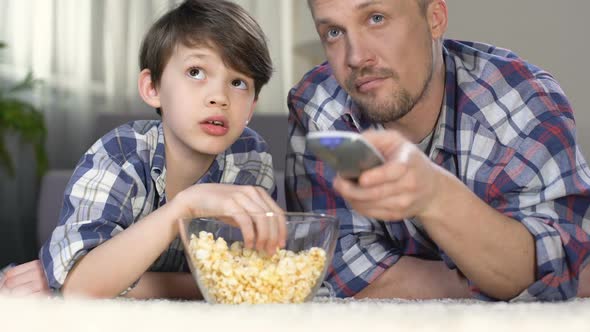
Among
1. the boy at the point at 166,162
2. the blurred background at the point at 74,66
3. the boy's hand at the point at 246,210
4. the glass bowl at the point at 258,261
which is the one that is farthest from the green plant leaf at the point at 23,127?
the glass bowl at the point at 258,261

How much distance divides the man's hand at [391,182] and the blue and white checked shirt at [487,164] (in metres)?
0.39

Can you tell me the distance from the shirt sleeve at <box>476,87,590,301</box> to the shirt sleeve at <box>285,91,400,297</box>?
232mm

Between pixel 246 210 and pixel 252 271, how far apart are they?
100 millimetres

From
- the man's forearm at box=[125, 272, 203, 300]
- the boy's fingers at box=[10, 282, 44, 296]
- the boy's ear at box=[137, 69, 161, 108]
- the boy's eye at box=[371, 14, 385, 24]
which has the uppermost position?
the boy's eye at box=[371, 14, 385, 24]

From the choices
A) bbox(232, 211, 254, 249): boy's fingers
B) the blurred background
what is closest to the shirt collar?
bbox(232, 211, 254, 249): boy's fingers

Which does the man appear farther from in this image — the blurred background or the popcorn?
the blurred background

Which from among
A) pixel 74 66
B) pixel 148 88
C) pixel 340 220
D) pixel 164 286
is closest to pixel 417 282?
pixel 340 220

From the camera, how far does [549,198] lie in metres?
1.17

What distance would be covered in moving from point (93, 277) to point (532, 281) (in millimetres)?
640

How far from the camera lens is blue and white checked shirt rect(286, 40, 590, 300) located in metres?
1.13

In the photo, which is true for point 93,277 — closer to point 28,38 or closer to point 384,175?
point 384,175

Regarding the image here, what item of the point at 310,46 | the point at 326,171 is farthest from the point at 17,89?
the point at 326,171

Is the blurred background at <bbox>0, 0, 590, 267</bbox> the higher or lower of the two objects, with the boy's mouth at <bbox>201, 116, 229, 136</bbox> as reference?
lower

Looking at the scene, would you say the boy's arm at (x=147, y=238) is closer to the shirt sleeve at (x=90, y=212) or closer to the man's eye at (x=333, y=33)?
the shirt sleeve at (x=90, y=212)
